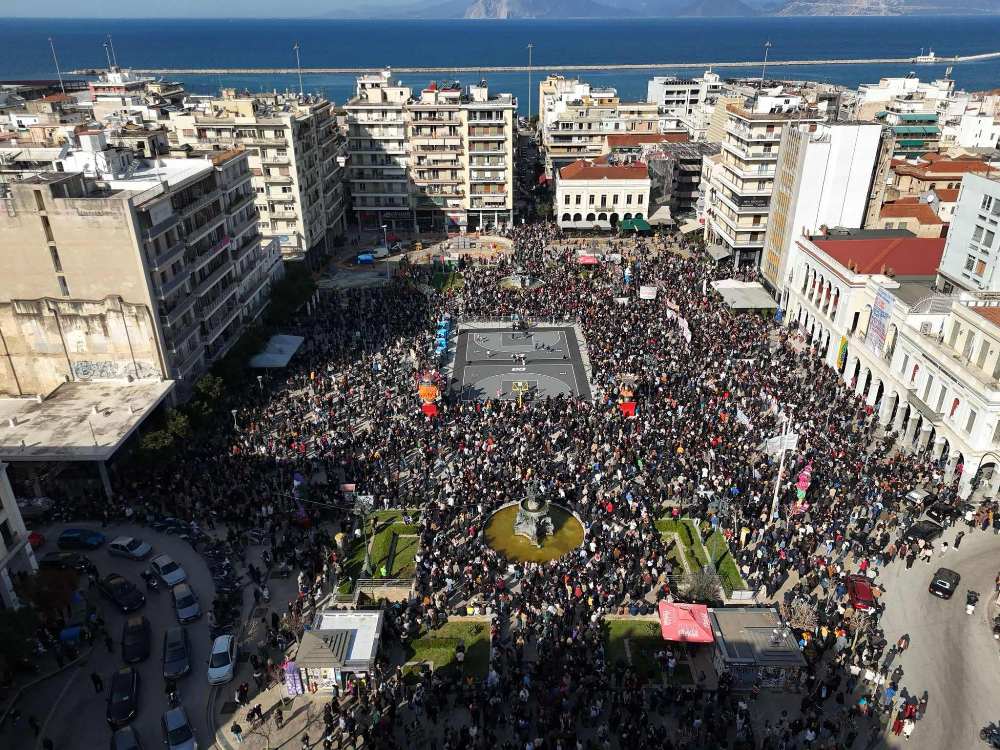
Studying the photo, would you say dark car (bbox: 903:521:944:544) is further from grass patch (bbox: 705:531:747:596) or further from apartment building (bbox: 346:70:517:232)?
apartment building (bbox: 346:70:517:232)

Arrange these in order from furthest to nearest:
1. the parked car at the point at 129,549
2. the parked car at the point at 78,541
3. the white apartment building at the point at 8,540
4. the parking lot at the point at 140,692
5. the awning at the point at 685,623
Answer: the parked car at the point at 78,541 → the parked car at the point at 129,549 → the white apartment building at the point at 8,540 → the awning at the point at 685,623 → the parking lot at the point at 140,692

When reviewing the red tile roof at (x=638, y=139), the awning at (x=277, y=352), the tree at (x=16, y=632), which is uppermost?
the red tile roof at (x=638, y=139)

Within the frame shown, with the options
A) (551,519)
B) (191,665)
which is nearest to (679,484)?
(551,519)

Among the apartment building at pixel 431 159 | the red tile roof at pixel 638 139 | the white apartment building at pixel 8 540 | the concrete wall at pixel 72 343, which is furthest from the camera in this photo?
the red tile roof at pixel 638 139

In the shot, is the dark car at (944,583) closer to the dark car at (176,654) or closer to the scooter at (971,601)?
the scooter at (971,601)

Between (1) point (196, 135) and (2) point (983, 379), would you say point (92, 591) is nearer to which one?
(2) point (983, 379)

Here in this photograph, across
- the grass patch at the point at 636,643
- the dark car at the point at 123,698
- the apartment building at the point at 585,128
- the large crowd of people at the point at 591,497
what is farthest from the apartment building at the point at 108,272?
the apartment building at the point at 585,128

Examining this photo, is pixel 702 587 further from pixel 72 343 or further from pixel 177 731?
pixel 72 343
